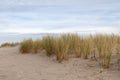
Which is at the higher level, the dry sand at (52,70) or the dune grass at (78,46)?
the dune grass at (78,46)

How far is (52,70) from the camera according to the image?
7617 millimetres

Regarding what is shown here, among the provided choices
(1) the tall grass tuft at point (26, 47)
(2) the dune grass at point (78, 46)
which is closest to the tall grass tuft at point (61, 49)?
(2) the dune grass at point (78, 46)

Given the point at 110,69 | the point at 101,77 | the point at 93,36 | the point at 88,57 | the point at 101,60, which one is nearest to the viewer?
the point at 101,77

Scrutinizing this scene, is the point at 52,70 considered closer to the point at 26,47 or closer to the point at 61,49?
the point at 61,49

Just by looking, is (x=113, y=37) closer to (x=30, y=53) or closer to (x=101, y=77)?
(x=30, y=53)

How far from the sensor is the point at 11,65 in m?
8.73

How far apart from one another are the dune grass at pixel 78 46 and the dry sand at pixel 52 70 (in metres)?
0.26

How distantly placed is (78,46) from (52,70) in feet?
7.00

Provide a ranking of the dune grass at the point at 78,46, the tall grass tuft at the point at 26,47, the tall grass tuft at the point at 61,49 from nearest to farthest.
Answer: the dune grass at the point at 78,46 < the tall grass tuft at the point at 61,49 < the tall grass tuft at the point at 26,47

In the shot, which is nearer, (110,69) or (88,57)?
(110,69)

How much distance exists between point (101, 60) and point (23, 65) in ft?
7.96

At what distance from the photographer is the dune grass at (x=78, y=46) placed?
25.6 ft

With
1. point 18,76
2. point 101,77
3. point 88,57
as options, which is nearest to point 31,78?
A: point 18,76

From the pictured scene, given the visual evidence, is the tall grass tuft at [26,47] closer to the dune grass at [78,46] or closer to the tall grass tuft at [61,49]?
the dune grass at [78,46]
